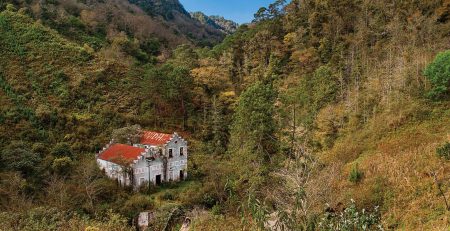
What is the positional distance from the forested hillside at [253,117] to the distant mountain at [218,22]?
3102 inches

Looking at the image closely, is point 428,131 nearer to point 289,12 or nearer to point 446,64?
point 446,64

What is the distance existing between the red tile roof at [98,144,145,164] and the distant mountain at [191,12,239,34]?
98512 millimetres

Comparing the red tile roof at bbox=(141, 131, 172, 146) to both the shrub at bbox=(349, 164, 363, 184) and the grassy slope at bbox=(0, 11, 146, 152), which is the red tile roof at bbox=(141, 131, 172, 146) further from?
the shrub at bbox=(349, 164, 363, 184)

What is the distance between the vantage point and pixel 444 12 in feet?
93.0

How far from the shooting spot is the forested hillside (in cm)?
1318

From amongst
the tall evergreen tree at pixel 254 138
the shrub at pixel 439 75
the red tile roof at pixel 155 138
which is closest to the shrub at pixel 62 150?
the red tile roof at pixel 155 138

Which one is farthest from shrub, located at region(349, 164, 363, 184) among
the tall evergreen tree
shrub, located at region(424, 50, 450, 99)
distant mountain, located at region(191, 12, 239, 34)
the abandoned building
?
distant mountain, located at region(191, 12, 239, 34)

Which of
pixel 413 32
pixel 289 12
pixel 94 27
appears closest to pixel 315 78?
pixel 413 32

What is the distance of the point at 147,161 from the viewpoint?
862 inches

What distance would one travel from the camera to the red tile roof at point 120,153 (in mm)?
21828

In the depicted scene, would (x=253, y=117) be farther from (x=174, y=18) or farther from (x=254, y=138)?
(x=174, y=18)

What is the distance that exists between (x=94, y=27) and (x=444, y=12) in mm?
39962

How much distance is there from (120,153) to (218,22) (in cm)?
11500

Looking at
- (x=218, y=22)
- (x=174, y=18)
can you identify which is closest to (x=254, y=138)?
(x=174, y=18)
